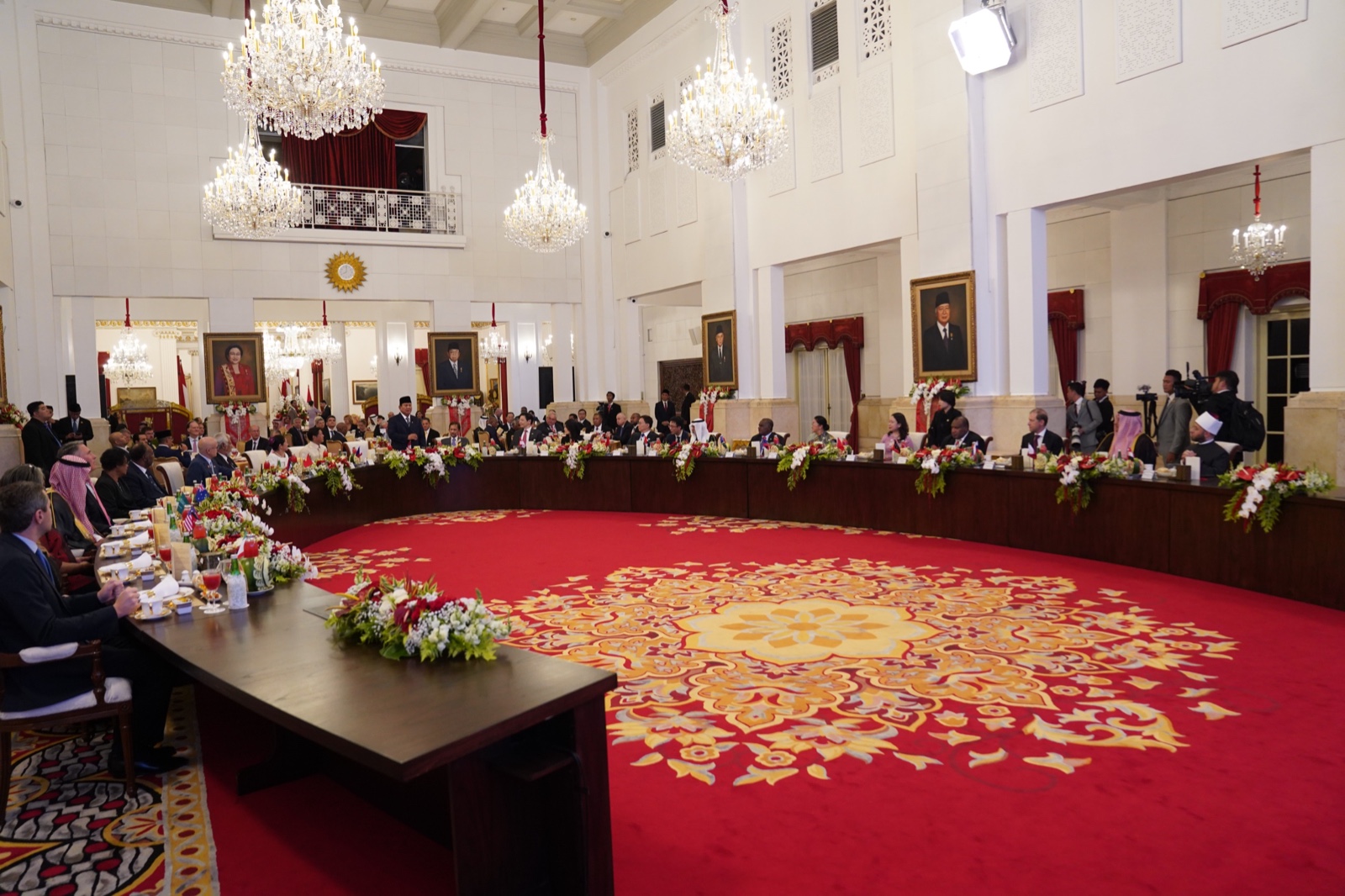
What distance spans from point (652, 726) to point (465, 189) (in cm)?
1540

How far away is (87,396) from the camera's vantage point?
594 inches

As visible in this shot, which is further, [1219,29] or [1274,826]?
[1219,29]

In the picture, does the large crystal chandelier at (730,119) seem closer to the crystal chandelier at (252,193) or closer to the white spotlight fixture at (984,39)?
the white spotlight fixture at (984,39)

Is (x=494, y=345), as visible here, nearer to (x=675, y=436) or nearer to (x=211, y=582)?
(x=675, y=436)

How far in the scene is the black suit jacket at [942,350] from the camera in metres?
11.0

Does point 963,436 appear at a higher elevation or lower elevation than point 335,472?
higher

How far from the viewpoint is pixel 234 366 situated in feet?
51.4

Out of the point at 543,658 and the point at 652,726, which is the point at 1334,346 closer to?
the point at 652,726

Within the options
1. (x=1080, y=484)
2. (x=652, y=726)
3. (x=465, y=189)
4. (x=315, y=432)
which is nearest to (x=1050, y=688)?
(x=652, y=726)

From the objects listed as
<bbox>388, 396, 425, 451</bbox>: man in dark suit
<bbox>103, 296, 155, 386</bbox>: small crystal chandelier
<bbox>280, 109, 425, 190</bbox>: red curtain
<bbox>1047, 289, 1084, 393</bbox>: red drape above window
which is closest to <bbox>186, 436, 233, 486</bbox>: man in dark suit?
<bbox>388, 396, 425, 451</bbox>: man in dark suit

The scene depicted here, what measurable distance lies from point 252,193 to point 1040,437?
9.88m

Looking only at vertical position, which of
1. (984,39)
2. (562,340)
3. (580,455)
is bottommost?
(580,455)

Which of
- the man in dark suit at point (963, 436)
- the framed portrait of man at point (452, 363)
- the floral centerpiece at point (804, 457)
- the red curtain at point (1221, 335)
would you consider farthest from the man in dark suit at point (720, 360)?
the red curtain at point (1221, 335)

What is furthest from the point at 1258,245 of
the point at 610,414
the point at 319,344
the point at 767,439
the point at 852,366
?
the point at 319,344
